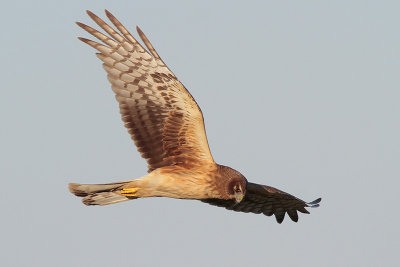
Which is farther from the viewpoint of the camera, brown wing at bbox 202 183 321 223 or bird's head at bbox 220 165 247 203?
brown wing at bbox 202 183 321 223

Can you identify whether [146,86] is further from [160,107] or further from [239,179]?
[239,179]

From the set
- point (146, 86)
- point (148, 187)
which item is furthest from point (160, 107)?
point (148, 187)

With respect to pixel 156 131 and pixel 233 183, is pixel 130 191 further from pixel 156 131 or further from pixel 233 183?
pixel 233 183

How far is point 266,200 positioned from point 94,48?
5.00m

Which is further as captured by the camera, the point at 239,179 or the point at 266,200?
the point at 266,200

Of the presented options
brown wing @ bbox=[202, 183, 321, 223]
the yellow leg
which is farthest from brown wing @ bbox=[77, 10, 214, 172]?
brown wing @ bbox=[202, 183, 321, 223]

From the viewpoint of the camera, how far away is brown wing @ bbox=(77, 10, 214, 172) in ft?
45.1

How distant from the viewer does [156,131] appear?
14039mm

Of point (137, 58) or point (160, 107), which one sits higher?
point (137, 58)

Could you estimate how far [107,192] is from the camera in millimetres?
13773

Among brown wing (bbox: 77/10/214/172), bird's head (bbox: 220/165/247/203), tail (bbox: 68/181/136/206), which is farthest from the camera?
brown wing (bbox: 77/10/214/172)

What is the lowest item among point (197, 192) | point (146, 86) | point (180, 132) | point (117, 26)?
point (197, 192)

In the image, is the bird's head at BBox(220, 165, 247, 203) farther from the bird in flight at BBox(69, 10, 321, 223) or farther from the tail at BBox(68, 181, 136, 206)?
the tail at BBox(68, 181, 136, 206)

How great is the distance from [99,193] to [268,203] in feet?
14.0
